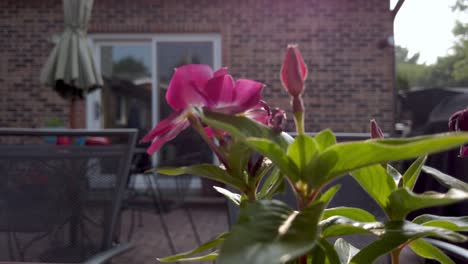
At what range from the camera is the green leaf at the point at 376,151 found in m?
0.34

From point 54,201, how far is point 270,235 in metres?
1.39

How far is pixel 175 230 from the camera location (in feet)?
15.5

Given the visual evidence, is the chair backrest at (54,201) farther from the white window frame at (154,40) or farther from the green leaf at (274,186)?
the white window frame at (154,40)

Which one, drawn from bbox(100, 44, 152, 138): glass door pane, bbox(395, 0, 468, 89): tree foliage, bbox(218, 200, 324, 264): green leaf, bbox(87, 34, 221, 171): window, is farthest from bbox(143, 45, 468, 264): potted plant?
bbox(395, 0, 468, 89): tree foliage

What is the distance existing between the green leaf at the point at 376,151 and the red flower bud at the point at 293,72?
7 centimetres

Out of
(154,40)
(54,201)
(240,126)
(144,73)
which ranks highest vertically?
(154,40)

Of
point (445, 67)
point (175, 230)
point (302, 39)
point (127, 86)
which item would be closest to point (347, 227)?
point (175, 230)

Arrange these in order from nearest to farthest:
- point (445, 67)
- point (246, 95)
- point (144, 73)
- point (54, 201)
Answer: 1. point (246, 95)
2. point (54, 201)
3. point (144, 73)
4. point (445, 67)

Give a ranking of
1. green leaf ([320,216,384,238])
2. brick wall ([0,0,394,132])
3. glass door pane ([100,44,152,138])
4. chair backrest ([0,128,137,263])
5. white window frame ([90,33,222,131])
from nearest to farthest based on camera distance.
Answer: green leaf ([320,216,384,238]) < chair backrest ([0,128,137,263]) < brick wall ([0,0,394,132]) < white window frame ([90,33,222,131]) < glass door pane ([100,44,152,138])

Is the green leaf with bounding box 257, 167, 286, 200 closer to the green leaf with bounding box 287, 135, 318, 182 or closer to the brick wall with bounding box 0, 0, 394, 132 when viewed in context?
the green leaf with bounding box 287, 135, 318, 182

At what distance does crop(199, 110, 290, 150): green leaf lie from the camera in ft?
1.28

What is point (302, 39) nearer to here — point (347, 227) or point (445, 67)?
point (347, 227)

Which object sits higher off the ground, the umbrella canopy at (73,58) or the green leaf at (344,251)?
the umbrella canopy at (73,58)

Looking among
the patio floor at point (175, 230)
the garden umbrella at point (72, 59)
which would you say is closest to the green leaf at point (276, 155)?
Result: the patio floor at point (175, 230)
